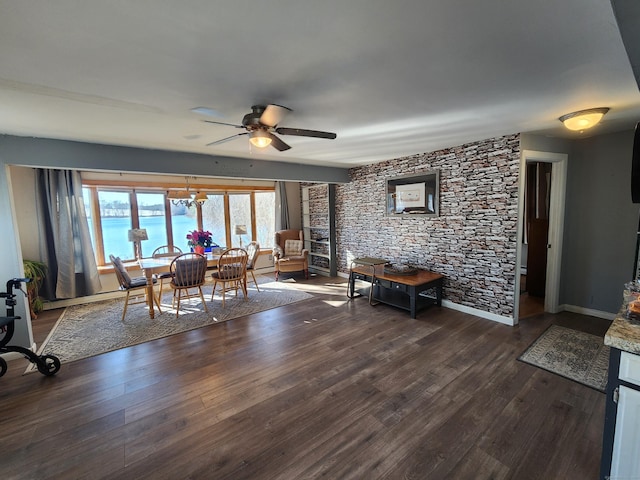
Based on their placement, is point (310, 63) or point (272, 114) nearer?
point (310, 63)

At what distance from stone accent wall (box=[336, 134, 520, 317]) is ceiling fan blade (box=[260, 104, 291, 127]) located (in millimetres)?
2851

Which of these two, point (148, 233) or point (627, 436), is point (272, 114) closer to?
point (627, 436)

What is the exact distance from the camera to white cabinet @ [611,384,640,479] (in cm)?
116

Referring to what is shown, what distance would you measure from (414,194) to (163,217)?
496 cm

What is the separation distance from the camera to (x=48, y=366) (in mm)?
2643

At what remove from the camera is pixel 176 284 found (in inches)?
158

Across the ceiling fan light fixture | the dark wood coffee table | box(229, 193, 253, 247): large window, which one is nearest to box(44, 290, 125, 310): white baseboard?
box(229, 193, 253, 247): large window

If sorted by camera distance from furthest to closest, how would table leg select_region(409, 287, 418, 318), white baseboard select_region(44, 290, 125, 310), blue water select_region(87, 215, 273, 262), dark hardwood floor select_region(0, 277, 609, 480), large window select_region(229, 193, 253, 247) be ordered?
large window select_region(229, 193, 253, 247) → blue water select_region(87, 215, 273, 262) → white baseboard select_region(44, 290, 125, 310) → table leg select_region(409, 287, 418, 318) → dark hardwood floor select_region(0, 277, 609, 480)

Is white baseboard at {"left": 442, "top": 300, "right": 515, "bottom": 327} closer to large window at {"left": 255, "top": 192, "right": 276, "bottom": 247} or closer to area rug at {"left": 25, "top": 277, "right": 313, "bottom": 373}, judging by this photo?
area rug at {"left": 25, "top": 277, "right": 313, "bottom": 373}

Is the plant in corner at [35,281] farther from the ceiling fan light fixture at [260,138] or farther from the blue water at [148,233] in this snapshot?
the ceiling fan light fixture at [260,138]

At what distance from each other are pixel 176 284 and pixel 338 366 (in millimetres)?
2705

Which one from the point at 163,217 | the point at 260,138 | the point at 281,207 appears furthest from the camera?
the point at 281,207

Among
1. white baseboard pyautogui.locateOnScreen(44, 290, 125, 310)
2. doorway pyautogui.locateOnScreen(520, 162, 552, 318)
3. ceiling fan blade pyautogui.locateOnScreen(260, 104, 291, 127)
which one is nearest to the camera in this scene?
ceiling fan blade pyautogui.locateOnScreen(260, 104, 291, 127)

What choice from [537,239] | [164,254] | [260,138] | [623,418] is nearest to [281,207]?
[164,254]
